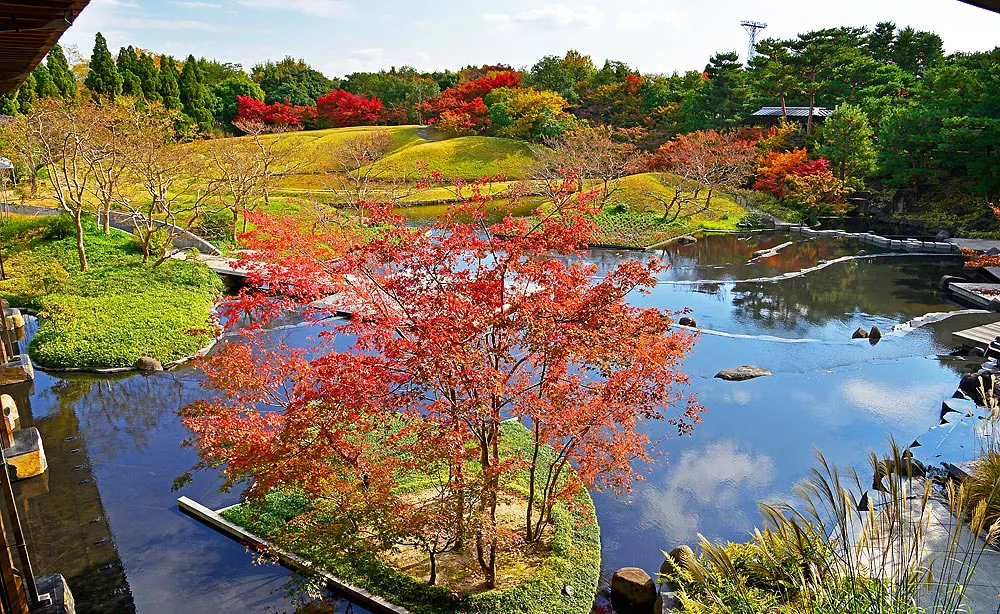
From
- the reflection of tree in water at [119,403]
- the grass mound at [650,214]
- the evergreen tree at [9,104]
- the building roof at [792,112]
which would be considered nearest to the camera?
the reflection of tree in water at [119,403]

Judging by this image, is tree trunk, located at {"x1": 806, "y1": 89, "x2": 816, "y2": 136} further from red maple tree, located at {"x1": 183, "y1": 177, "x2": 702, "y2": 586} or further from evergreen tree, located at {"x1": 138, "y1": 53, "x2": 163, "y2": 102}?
evergreen tree, located at {"x1": 138, "y1": 53, "x2": 163, "y2": 102}

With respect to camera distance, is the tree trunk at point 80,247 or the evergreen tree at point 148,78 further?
the evergreen tree at point 148,78

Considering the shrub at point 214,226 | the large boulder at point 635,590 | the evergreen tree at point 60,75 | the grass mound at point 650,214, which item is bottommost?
the large boulder at point 635,590

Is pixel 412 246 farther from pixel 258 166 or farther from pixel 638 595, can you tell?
pixel 258 166

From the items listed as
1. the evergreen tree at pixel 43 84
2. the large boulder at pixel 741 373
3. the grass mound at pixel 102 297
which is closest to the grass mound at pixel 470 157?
the evergreen tree at pixel 43 84

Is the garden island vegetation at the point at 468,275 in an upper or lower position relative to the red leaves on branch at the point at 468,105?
lower

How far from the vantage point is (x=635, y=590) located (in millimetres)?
7250

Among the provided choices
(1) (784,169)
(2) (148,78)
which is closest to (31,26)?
(1) (784,169)

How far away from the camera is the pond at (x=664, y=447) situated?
7809 mm

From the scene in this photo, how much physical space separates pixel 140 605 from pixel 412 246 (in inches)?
196

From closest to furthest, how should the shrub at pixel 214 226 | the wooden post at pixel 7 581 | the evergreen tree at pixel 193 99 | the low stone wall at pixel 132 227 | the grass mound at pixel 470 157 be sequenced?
the wooden post at pixel 7 581 → the low stone wall at pixel 132 227 → the shrub at pixel 214 226 → the grass mound at pixel 470 157 → the evergreen tree at pixel 193 99

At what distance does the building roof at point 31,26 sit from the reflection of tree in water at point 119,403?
7387 millimetres

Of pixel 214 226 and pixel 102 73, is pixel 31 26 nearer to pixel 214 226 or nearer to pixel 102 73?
pixel 214 226

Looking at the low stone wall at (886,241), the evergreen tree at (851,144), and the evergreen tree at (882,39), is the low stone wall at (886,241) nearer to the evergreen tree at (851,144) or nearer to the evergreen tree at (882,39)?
the evergreen tree at (851,144)
